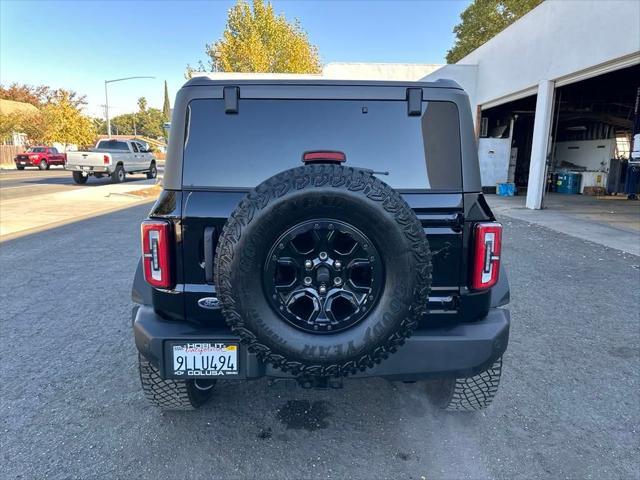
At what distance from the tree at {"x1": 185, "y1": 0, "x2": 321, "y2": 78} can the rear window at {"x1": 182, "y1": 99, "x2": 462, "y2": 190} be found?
82.4 ft

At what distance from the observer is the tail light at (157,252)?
218cm

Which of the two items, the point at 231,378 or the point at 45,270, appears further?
the point at 45,270

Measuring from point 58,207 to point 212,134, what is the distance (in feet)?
40.3

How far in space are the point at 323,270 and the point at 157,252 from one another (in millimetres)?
880

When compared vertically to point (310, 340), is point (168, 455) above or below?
below

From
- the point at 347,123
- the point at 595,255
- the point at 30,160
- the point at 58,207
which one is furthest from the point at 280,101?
the point at 30,160

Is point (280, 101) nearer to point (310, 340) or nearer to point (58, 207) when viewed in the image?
point (310, 340)

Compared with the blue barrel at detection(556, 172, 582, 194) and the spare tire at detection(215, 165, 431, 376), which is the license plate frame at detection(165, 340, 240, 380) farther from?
the blue barrel at detection(556, 172, 582, 194)

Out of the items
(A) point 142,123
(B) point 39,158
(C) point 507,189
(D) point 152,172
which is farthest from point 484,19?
(A) point 142,123

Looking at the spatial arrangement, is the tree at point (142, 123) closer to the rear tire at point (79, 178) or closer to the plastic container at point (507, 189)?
the rear tire at point (79, 178)

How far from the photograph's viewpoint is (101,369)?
3322 mm

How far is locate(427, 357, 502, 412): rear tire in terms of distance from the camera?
262 cm

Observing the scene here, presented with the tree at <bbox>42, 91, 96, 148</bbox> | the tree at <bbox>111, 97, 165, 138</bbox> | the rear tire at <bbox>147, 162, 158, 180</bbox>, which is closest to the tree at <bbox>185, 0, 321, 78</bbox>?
the rear tire at <bbox>147, 162, 158, 180</bbox>

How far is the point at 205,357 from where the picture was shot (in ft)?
6.97
